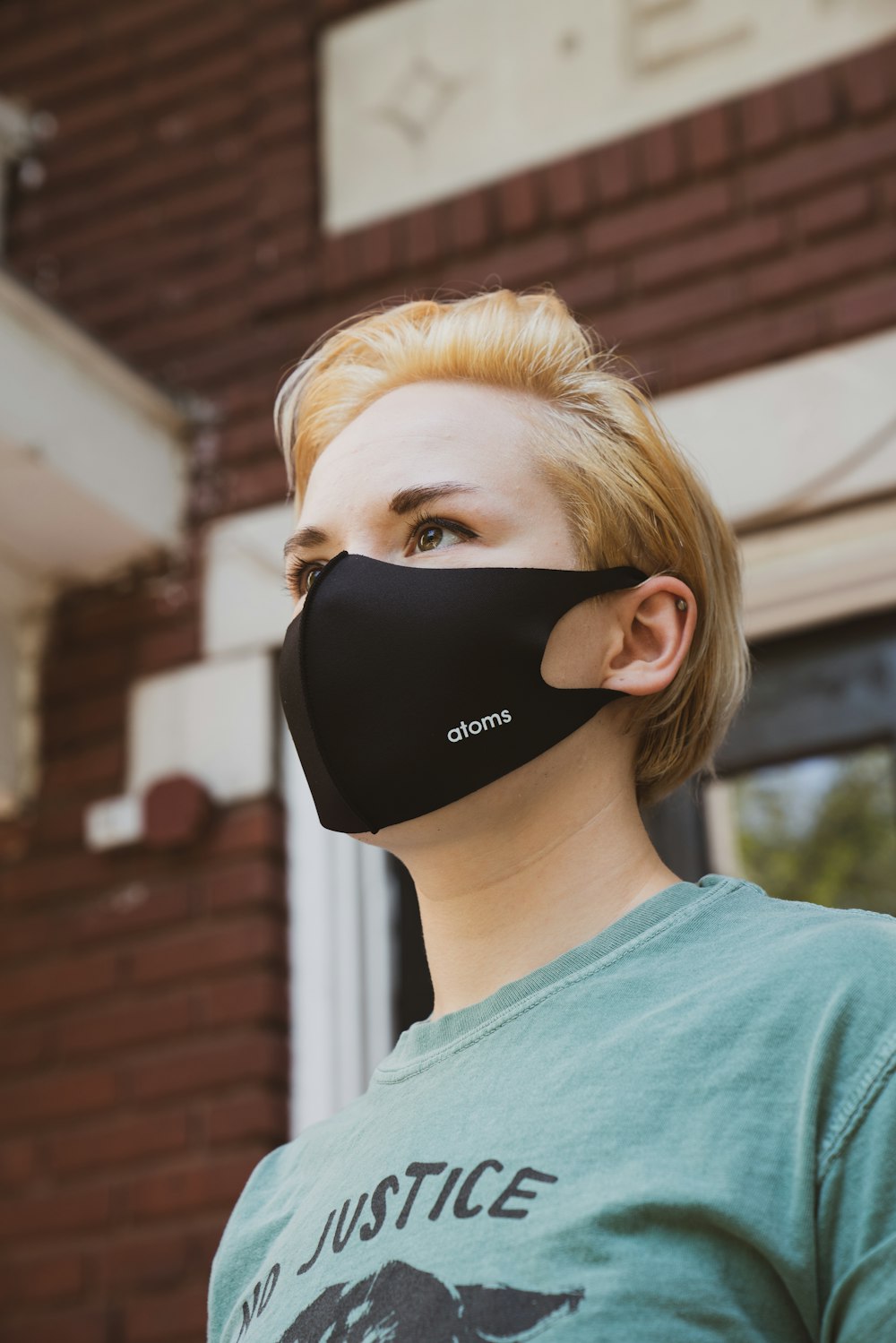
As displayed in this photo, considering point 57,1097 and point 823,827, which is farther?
point 823,827

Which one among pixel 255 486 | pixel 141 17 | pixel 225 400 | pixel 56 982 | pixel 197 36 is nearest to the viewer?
pixel 56 982

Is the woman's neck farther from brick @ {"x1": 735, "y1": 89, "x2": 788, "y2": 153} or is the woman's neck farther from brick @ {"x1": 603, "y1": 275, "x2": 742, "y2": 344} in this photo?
brick @ {"x1": 735, "y1": 89, "x2": 788, "y2": 153}

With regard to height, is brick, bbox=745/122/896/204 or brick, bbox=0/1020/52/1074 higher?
brick, bbox=745/122/896/204

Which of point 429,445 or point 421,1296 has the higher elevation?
point 429,445

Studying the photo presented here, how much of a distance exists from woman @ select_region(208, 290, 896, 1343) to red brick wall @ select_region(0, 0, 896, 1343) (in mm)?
1658

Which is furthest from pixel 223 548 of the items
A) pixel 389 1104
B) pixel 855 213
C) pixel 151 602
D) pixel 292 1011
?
pixel 389 1104

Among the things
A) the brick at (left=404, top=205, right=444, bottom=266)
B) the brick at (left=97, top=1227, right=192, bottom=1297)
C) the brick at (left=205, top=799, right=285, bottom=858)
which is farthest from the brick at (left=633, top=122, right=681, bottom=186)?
the brick at (left=97, top=1227, right=192, bottom=1297)

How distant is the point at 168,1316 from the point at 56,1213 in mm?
365

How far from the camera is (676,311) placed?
345 cm

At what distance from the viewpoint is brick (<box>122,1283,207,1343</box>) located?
306 cm

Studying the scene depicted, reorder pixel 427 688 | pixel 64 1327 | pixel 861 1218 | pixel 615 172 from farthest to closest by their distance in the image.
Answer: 1. pixel 615 172
2. pixel 64 1327
3. pixel 427 688
4. pixel 861 1218

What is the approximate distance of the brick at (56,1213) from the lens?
326 centimetres

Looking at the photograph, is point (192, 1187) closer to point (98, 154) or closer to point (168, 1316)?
point (168, 1316)

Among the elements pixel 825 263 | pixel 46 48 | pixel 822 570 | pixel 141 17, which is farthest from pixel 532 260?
pixel 46 48
